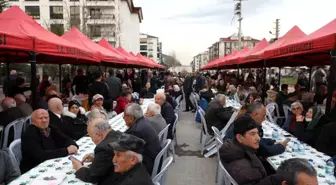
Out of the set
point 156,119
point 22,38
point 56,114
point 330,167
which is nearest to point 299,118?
point 330,167

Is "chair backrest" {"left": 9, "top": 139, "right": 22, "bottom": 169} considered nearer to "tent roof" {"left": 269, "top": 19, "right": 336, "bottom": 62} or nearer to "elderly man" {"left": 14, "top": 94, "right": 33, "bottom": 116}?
"elderly man" {"left": 14, "top": 94, "right": 33, "bottom": 116}

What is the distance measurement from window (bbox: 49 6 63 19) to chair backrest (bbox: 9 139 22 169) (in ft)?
133

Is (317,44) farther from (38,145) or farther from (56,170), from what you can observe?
(38,145)

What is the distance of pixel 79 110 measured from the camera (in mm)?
5320

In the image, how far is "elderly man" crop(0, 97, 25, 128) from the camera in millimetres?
4738

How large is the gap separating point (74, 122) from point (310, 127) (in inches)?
149

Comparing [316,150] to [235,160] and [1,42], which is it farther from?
[1,42]

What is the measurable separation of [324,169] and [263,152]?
62 cm

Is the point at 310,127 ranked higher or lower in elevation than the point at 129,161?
lower

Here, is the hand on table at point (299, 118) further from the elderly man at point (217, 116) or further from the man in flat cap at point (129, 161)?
the man in flat cap at point (129, 161)

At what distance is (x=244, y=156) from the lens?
8.57 feet

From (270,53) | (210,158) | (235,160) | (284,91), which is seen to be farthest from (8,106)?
(284,91)

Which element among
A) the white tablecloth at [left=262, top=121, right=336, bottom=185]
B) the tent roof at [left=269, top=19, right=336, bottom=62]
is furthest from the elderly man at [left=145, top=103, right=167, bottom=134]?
the tent roof at [left=269, top=19, right=336, bottom=62]

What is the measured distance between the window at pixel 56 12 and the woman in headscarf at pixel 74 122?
3891cm
